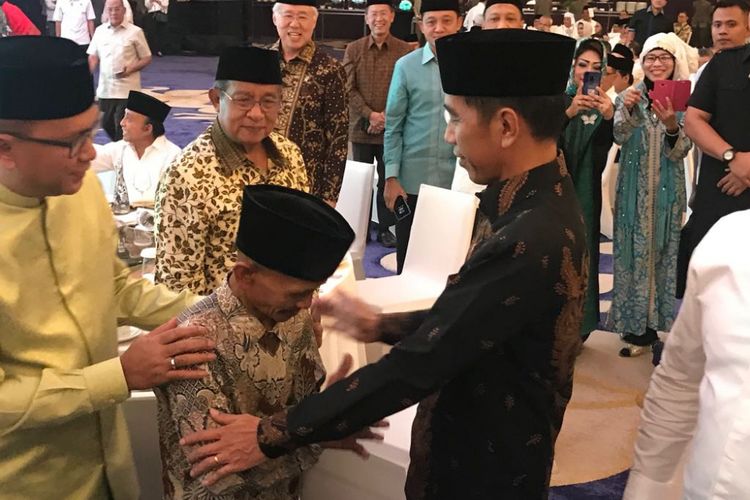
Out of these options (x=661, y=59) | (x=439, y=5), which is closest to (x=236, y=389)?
(x=439, y=5)

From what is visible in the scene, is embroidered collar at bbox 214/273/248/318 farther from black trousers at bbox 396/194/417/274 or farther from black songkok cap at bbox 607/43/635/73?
black songkok cap at bbox 607/43/635/73

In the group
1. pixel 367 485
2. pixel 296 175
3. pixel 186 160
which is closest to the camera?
pixel 367 485

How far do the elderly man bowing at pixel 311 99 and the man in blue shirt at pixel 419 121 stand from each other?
0.82 meters

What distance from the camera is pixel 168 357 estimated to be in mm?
1395

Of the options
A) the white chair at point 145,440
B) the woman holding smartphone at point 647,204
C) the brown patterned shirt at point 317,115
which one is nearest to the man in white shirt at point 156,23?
the woman holding smartphone at point 647,204

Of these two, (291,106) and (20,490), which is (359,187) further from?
(20,490)

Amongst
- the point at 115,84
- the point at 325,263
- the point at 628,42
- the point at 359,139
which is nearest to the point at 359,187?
the point at 359,139

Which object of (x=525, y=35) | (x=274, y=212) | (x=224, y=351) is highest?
(x=525, y=35)

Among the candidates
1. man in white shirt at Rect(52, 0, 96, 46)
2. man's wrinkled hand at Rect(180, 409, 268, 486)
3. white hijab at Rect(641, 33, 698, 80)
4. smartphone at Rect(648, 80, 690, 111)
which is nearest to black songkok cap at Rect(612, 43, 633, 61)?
white hijab at Rect(641, 33, 698, 80)

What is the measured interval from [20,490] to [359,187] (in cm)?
276

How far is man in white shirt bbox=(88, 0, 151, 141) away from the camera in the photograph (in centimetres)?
659

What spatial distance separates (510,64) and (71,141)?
2.41 feet

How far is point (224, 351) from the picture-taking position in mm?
1424

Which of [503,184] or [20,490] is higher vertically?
[503,184]
